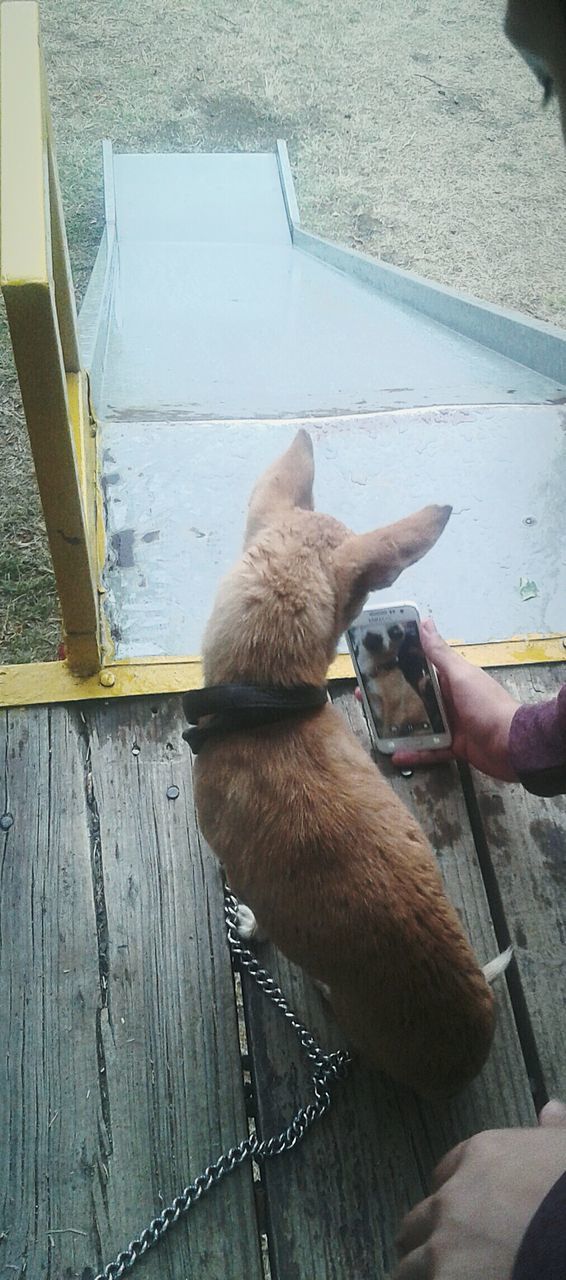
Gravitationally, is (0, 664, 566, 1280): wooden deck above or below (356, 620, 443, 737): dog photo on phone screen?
below

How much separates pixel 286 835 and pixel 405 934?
0.73 ft

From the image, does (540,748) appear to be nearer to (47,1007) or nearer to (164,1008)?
(164,1008)

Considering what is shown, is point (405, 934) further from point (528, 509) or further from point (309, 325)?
point (309, 325)

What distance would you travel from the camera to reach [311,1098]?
1498 mm

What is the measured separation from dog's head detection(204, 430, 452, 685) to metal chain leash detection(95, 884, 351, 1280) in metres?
0.49

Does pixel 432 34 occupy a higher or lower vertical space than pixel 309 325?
higher

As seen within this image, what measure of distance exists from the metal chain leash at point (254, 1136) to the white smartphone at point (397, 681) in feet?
1.66

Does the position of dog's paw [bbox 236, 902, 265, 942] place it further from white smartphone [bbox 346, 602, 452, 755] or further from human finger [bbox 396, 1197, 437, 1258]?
human finger [bbox 396, 1197, 437, 1258]

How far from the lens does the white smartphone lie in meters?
1.87

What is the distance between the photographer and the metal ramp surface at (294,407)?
217cm

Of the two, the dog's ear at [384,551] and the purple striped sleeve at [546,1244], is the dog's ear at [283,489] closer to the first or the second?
the dog's ear at [384,551]

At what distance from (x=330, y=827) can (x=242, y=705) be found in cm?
23

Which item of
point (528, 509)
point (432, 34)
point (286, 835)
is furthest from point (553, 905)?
point (432, 34)

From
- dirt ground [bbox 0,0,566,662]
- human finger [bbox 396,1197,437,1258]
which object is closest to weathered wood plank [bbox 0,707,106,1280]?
human finger [bbox 396,1197,437,1258]
